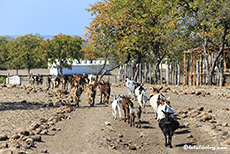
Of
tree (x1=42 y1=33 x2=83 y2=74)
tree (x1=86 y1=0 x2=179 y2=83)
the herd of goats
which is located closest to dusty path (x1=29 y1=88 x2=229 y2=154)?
the herd of goats

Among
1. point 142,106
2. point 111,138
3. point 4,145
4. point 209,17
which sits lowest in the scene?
point 111,138

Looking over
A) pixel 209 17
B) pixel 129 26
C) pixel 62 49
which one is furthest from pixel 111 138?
pixel 62 49

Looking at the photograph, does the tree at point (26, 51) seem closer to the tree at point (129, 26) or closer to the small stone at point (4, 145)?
the tree at point (129, 26)

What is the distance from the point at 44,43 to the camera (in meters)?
Result: 77.2

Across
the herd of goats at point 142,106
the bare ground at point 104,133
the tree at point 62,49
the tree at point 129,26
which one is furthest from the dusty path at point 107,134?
the tree at point 62,49

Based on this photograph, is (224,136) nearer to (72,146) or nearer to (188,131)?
(188,131)

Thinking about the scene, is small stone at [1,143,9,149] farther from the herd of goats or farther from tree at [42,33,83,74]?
tree at [42,33,83,74]

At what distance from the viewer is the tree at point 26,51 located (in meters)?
78.0

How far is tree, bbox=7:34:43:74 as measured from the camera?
7800cm

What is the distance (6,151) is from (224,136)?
6.86 meters

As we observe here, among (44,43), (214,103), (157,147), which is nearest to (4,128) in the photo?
(157,147)

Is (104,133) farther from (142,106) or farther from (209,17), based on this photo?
(209,17)

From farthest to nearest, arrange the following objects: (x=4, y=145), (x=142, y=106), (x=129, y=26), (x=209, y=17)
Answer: (x=129, y=26) < (x=209, y=17) < (x=142, y=106) < (x=4, y=145)

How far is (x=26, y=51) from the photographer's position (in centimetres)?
7806
